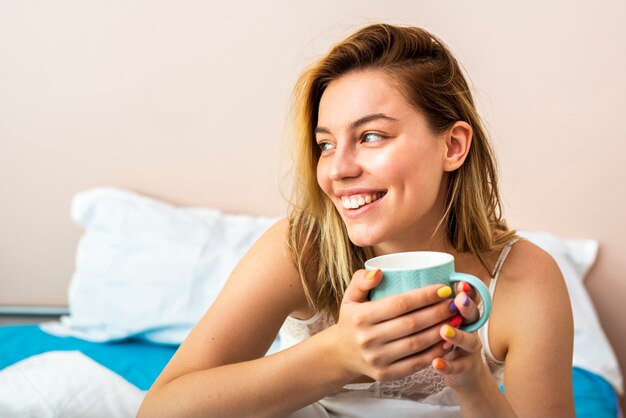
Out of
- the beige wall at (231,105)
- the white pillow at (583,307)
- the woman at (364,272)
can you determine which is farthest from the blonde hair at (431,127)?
the beige wall at (231,105)

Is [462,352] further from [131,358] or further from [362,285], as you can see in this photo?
[131,358]

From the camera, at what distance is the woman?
105 centimetres

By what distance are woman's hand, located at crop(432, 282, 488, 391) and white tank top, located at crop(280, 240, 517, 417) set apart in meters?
0.29

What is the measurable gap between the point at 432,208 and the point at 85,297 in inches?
48.3

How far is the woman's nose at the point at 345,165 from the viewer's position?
111 cm

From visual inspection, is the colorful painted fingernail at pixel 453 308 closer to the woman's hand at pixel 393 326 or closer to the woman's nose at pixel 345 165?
the woman's hand at pixel 393 326

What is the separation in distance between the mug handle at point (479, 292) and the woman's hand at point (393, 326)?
0.03 m

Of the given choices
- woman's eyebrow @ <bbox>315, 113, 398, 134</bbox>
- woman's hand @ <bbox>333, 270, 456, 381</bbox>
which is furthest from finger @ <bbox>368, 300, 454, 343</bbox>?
woman's eyebrow @ <bbox>315, 113, 398, 134</bbox>

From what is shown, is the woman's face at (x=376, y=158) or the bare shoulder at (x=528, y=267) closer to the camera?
the woman's face at (x=376, y=158)

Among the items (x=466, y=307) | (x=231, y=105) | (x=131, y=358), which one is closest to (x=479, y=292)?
(x=466, y=307)

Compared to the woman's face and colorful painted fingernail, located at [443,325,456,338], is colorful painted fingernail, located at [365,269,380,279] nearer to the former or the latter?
colorful painted fingernail, located at [443,325,456,338]

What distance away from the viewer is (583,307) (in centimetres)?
200

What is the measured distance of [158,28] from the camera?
2232 mm

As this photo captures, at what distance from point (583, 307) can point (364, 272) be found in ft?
4.32
